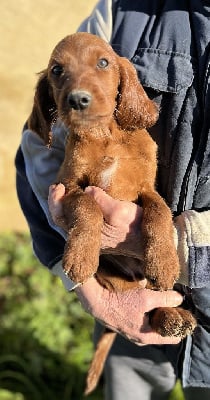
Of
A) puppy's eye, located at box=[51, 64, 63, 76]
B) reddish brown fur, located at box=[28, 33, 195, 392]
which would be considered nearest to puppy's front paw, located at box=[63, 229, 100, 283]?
reddish brown fur, located at box=[28, 33, 195, 392]

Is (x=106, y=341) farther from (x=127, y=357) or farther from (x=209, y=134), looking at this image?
(x=209, y=134)

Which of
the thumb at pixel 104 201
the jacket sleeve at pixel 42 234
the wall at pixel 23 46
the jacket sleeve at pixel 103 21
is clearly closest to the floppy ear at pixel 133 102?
the jacket sleeve at pixel 103 21

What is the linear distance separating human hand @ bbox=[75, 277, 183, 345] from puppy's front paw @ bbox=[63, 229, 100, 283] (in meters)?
0.42

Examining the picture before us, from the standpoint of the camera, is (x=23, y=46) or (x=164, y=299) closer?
(x=164, y=299)

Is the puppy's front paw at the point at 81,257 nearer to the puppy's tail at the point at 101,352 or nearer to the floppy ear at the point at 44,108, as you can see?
the floppy ear at the point at 44,108

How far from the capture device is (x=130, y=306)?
107 inches

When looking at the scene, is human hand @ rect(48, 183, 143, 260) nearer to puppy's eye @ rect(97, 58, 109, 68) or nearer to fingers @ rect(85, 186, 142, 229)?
fingers @ rect(85, 186, 142, 229)

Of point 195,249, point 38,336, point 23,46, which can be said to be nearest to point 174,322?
point 195,249

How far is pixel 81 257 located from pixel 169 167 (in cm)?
56

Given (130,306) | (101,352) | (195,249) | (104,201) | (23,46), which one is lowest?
(23,46)

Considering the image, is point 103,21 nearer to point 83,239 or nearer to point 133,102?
point 133,102

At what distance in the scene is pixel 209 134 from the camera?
2.33 metres

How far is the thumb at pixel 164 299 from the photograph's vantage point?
2652 mm

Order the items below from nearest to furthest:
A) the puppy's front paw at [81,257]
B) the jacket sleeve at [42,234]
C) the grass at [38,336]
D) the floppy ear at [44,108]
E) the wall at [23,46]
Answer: the puppy's front paw at [81,257], the floppy ear at [44,108], the jacket sleeve at [42,234], the grass at [38,336], the wall at [23,46]
